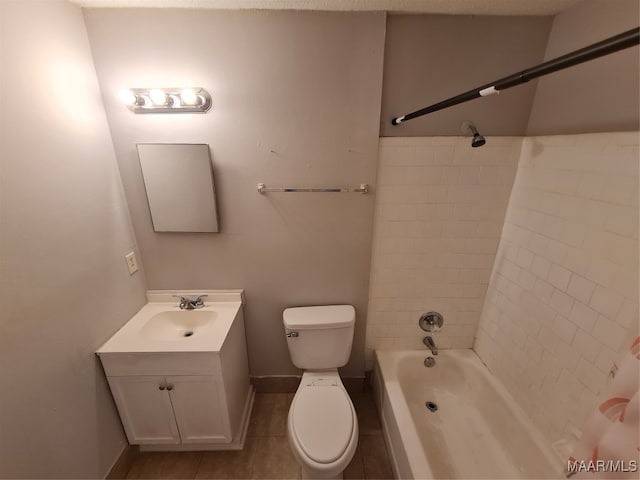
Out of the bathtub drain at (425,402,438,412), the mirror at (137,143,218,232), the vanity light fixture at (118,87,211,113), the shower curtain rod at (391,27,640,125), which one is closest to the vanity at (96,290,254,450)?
the mirror at (137,143,218,232)

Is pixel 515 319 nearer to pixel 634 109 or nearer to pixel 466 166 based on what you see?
pixel 466 166

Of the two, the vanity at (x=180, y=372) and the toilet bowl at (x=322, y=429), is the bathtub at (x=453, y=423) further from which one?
the vanity at (x=180, y=372)

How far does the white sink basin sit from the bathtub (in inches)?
44.5

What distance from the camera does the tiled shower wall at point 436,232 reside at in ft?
4.54

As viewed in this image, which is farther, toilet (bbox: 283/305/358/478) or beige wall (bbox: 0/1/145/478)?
toilet (bbox: 283/305/358/478)

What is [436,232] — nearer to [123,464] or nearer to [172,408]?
[172,408]

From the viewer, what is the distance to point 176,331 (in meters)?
1.52

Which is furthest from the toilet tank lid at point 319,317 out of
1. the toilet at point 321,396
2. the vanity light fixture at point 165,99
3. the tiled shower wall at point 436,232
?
the vanity light fixture at point 165,99

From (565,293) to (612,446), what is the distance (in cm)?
63

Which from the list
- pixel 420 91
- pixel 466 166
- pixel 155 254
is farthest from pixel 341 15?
pixel 155 254

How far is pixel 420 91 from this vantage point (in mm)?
1303

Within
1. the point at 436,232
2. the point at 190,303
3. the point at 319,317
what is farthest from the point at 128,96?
the point at 436,232

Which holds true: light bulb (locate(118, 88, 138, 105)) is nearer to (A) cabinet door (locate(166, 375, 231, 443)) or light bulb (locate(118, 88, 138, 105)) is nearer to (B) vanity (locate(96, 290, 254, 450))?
(B) vanity (locate(96, 290, 254, 450))

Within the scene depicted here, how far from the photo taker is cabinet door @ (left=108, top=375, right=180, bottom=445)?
1.28m
